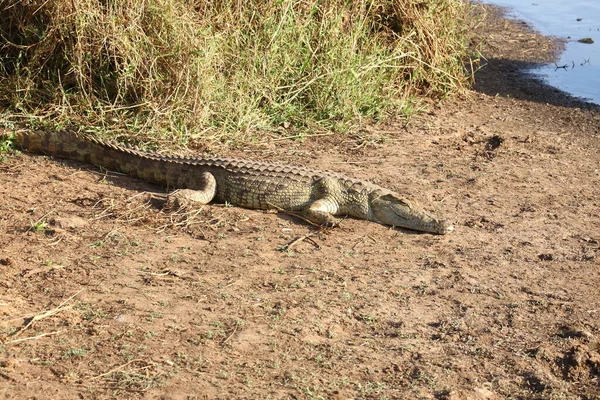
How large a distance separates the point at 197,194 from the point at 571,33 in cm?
984

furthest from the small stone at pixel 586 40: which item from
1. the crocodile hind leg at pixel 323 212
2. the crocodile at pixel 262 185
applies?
the crocodile hind leg at pixel 323 212

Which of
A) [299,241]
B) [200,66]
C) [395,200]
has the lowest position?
[299,241]

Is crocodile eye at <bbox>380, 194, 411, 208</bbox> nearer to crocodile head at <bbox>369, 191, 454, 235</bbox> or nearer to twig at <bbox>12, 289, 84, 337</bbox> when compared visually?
crocodile head at <bbox>369, 191, 454, 235</bbox>

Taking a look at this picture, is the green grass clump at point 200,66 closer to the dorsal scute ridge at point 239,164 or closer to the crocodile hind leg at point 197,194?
the dorsal scute ridge at point 239,164

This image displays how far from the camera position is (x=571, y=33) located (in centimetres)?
1404

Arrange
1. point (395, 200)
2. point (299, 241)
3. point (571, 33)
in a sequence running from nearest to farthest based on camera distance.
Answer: point (299, 241)
point (395, 200)
point (571, 33)

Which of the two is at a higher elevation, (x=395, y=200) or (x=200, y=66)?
(x=200, y=66)

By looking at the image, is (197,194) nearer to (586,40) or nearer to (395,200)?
(395,200)

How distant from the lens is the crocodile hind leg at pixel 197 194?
20.0 feet

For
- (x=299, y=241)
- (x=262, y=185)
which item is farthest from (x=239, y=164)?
(x=299, y=241)

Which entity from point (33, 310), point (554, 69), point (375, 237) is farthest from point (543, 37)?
point (33, 310)

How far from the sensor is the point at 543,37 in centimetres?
1354

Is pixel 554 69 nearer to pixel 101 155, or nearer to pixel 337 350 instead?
pixel 101 155

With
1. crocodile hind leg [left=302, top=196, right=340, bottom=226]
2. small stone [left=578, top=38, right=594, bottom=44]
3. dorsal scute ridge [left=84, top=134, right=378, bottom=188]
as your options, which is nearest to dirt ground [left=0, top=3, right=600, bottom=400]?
crocodile hind leg [left=302, top=196, right=340, bottom=226]
